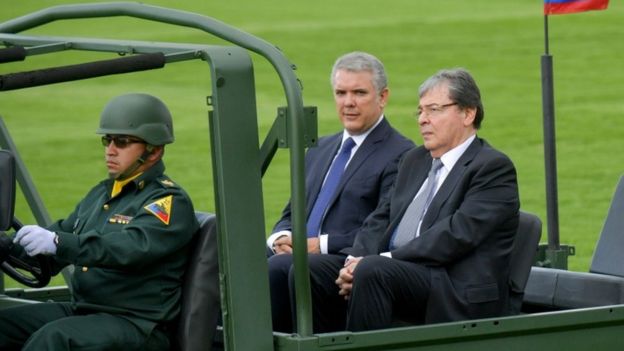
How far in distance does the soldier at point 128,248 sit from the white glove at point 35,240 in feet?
0.13

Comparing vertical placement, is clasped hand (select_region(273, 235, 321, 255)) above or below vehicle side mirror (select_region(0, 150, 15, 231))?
below

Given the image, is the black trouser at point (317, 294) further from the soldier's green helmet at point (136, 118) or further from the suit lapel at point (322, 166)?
the soldier's green helmet at point (136, 118)

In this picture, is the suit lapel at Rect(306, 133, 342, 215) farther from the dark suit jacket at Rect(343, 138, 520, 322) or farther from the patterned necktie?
the dark suit jacket at Rect(343, 138, 520, 322)

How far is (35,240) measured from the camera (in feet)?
20.0

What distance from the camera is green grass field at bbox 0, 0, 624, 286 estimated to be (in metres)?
17.8

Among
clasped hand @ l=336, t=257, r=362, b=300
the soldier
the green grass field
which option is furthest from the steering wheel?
the green grass field

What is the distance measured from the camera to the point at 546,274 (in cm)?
768

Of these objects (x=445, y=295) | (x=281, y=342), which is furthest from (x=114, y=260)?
(x=445, y=295)

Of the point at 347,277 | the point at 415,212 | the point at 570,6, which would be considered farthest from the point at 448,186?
the point at 570,6

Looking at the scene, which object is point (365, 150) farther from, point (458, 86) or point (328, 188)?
point (458, 86)

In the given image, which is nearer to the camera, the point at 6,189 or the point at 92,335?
the point at 6,189

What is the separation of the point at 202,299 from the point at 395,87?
56.0 ft

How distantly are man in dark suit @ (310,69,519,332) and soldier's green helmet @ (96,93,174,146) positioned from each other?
36.0 inches

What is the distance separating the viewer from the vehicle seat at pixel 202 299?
644cm
